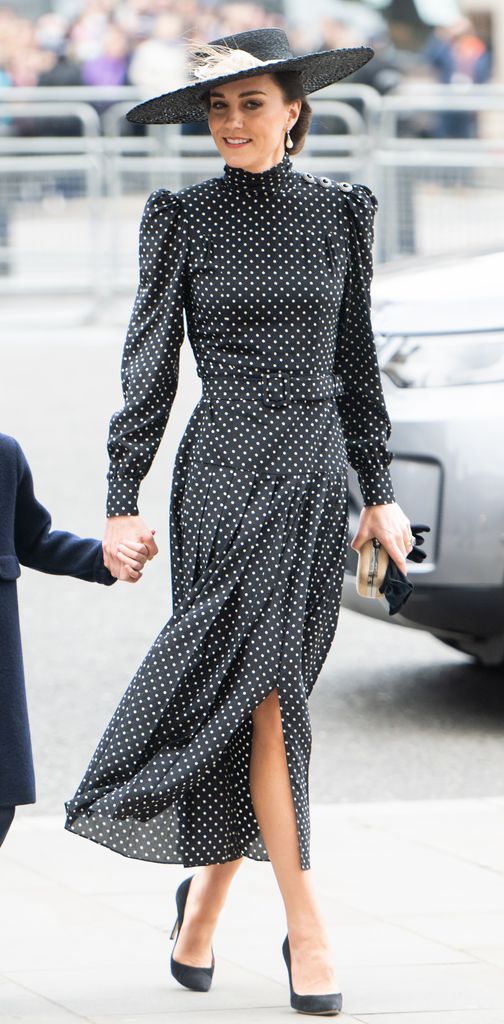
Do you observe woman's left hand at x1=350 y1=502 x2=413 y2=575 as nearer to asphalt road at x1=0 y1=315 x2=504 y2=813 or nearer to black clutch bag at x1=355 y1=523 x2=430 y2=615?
black clutch bag at x1=355 y1=523 x2=430 y2=615

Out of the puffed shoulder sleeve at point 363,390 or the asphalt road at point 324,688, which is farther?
the asphalt road at point 324,688

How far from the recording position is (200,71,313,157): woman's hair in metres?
3.42

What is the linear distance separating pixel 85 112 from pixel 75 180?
0.54 meters

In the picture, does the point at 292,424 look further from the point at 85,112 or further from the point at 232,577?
the point at 85,112

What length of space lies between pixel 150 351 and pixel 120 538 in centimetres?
35

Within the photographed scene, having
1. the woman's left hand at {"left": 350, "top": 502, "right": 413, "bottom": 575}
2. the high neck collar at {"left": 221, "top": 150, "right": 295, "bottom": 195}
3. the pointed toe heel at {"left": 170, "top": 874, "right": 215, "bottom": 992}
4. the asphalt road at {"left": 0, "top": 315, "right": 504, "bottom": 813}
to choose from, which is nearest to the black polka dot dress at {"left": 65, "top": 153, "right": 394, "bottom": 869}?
the high neck collar at {"left": 221, "top": 150, "right": 295, "bottom": 195}

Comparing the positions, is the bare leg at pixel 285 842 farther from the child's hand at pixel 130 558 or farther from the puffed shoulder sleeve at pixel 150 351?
the puffed shoulder sleeve at pixel 150 351

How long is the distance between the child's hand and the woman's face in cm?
71

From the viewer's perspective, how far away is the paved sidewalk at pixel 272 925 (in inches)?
135

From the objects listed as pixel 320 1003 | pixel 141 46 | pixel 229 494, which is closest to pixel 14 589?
pixel 229 494

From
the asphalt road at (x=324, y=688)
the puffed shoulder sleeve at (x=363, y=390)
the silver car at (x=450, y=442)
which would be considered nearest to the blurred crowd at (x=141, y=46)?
the asphalt road at (x=324, y=688)

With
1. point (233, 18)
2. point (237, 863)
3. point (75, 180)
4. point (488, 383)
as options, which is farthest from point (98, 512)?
point (233, 18)

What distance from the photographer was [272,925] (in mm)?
3891

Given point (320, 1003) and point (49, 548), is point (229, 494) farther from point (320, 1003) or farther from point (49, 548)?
point (320, 1003)
